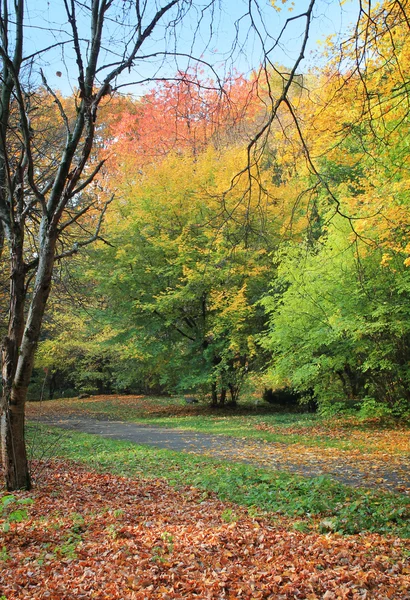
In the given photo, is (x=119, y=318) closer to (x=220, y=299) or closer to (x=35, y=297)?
(x=220, y=299)

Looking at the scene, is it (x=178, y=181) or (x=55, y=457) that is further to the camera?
(x=178, y=181)

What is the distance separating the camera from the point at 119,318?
60.4ft

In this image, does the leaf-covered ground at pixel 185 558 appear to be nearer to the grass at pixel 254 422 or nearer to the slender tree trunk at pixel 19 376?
the slender tree trunk at pixel 19 376

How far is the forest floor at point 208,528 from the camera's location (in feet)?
10.5

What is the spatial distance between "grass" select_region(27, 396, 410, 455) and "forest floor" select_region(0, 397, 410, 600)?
89 centimetres

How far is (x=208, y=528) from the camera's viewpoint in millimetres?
4410

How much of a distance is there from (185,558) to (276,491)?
2.86 metres

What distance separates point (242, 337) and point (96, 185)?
7798mm

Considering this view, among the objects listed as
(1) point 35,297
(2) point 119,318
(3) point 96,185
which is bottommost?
(1) point 35,297

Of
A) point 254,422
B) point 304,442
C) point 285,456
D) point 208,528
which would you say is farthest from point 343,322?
point 208,528

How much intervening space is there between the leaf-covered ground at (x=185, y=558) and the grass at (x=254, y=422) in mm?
5755

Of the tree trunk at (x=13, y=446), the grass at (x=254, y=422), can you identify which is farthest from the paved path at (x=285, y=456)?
the tree trunk at (x=13, y=446)

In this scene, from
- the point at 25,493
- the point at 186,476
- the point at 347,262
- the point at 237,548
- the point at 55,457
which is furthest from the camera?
the point at 347,262

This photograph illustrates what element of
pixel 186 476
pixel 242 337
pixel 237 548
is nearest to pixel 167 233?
pixel 242 337
